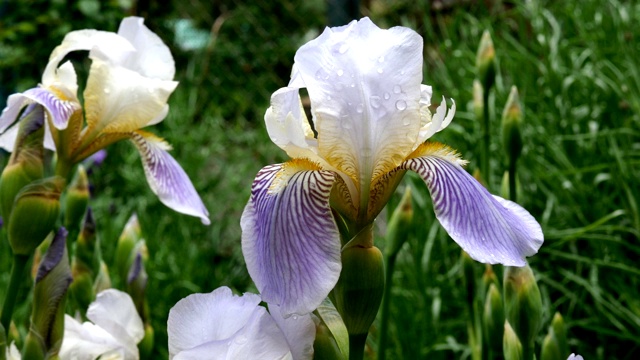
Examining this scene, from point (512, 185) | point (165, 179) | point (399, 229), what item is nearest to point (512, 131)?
point (512, 185)

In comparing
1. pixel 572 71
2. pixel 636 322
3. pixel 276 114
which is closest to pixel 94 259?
pixel 276 114

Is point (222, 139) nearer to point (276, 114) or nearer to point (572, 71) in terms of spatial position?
point (572, 71)

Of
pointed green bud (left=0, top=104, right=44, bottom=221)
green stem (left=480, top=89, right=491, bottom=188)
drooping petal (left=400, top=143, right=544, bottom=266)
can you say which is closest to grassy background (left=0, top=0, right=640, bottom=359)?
green stem (left=480, top=89, right=491, bottom=188)

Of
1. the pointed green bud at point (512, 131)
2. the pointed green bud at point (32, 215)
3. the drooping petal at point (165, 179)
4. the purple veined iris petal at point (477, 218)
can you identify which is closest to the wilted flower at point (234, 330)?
the purple veined iris petal at point (477, 218)

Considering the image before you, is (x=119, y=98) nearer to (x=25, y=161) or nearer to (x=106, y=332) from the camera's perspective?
(x=25, y=161)

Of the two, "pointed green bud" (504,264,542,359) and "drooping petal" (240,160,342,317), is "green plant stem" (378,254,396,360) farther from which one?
"drooping petal" (240,160,342,317)

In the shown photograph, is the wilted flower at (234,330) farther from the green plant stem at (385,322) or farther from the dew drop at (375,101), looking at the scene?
the green plant stem at (385,322)
